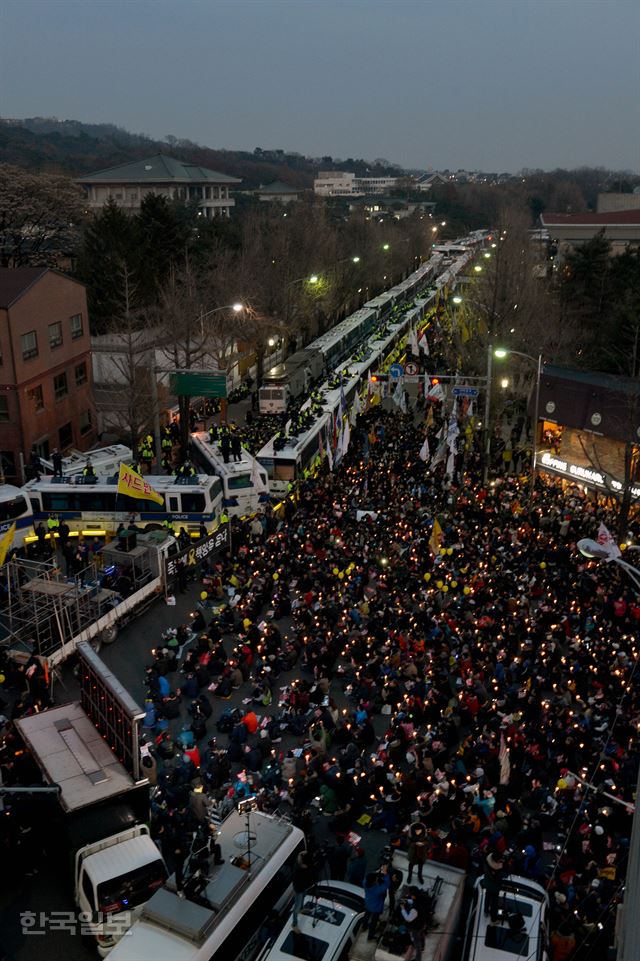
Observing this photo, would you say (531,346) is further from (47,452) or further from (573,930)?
(573,930)

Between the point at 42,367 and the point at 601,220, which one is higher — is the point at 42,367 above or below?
below

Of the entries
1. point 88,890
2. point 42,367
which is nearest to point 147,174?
point 42,367

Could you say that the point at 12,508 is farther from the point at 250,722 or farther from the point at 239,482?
the point at 250,722

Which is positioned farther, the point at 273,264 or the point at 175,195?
the point at 175,195

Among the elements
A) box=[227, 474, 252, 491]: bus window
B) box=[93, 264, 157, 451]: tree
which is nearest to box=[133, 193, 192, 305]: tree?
box=[93, 264, 157, 451]: tree

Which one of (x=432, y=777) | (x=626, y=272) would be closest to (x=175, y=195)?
(x=626, y=272)

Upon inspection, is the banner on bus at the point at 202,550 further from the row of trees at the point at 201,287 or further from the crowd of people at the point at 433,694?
the row of trees at the point at 201,287
